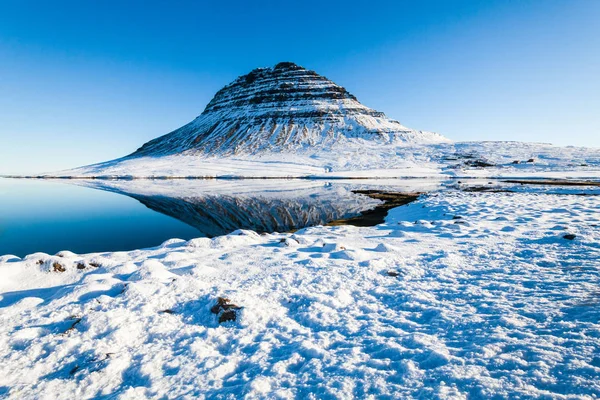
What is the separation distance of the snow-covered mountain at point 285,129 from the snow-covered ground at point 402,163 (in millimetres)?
17486

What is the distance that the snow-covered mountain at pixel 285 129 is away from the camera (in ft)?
Result: 502

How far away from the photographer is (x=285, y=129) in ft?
548

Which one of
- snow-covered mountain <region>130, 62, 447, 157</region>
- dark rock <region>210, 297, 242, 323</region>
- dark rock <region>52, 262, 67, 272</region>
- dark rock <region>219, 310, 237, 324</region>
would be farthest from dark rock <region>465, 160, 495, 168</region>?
dark rock <region>52, 262, 67, 272</region>

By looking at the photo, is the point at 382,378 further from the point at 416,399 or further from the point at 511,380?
Answer: the point at 511,380

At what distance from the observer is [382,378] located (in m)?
4.22

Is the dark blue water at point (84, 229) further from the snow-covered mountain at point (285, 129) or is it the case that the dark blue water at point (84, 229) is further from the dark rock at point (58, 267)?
the snow-covered mountain at point (285, 129)

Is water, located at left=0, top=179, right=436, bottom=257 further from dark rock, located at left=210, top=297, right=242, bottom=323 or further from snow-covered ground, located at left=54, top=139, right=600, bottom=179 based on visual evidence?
snow-covered ground, located at left=54, top=139, right=600, bottom=179

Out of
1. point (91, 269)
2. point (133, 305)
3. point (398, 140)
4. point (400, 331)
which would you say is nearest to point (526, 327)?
point (400, 331)

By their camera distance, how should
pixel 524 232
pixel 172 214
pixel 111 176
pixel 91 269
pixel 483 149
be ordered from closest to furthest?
pixel 91 269, pixel 524 232, pixel 172 214, pixel 111 176, pixel 483 149

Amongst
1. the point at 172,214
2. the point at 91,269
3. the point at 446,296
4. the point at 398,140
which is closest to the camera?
the point at 446,296

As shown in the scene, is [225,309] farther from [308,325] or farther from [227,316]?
[308,325]

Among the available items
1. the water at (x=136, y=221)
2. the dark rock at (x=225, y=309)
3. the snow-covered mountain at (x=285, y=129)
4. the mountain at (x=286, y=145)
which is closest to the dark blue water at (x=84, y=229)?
the water at (x=136, y=221)

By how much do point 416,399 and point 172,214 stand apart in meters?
25.1

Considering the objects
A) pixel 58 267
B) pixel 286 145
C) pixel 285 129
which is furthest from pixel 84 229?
pixel 285 129
